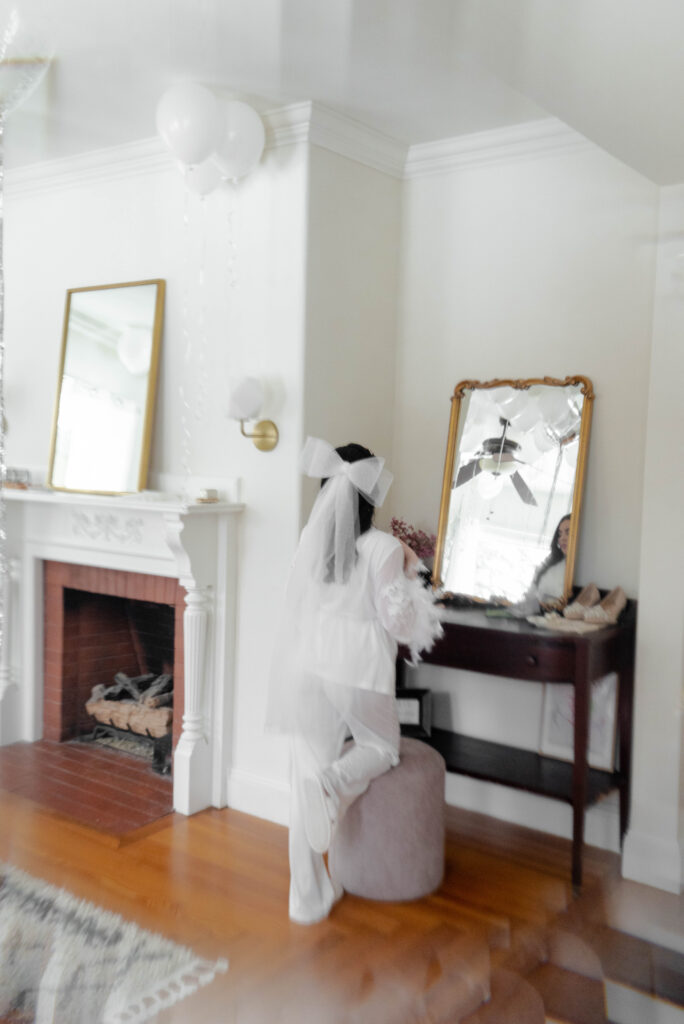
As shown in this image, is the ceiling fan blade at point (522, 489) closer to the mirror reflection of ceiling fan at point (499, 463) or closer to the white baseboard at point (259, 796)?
the mirror reflection of ceiling fan at point (499, 463)

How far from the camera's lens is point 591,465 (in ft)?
5.63

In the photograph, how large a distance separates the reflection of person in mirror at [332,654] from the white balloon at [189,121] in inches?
20.2

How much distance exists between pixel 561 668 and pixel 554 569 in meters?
0.23

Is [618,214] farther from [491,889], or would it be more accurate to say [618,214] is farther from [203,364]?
[491,889]

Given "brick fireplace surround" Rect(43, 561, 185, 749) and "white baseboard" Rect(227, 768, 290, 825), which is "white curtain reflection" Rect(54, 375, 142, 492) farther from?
"white baseboard" Rect(227, 768, 290, 825)

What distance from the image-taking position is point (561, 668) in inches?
60.8

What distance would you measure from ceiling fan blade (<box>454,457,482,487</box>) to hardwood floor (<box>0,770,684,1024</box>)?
29.3 inches

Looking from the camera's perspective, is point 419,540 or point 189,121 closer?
point 189,121

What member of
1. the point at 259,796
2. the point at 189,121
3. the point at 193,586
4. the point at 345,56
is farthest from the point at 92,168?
the point at 259,796

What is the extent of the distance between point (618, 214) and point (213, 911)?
1469 millimetres

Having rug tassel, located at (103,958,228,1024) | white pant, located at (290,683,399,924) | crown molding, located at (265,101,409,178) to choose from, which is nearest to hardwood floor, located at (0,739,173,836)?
white pant, located at (290,683,399,924)

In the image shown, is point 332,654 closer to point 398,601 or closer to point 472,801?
point 398,601

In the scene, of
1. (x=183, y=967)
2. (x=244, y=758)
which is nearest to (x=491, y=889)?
(x=244, y=758)

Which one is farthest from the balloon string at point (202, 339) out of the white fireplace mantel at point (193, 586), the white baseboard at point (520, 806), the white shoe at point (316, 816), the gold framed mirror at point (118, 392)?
the white baseboard at point (520, 806)
